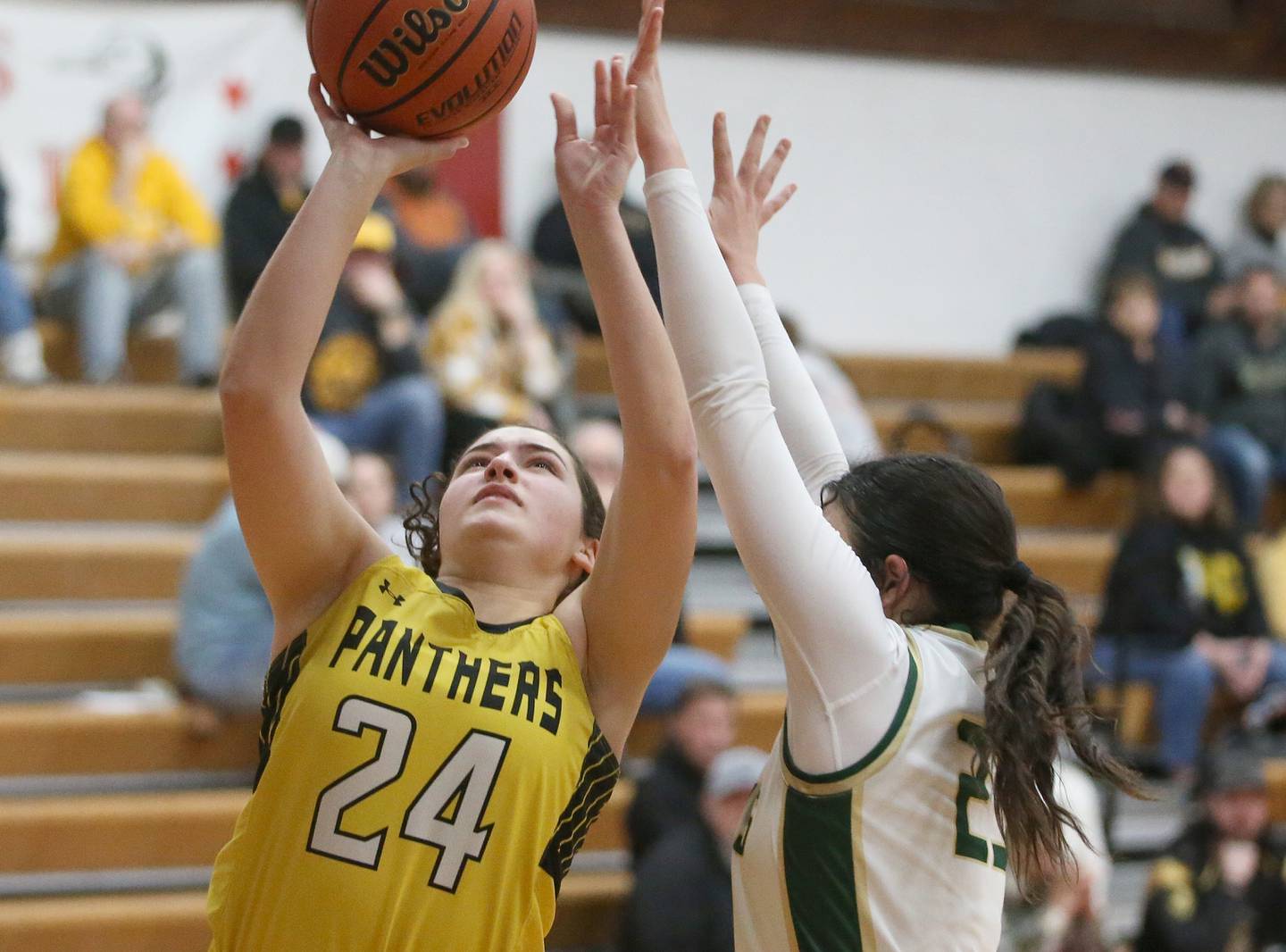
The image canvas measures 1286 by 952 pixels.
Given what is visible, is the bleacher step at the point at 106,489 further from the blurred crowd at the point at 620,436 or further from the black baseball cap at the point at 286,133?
the black baseball cap at the point at 286,133

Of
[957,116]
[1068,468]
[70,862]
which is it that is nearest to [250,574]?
[70,862]

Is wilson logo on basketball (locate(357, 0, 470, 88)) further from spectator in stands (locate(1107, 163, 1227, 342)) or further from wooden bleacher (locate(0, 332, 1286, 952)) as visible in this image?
spectator in stands (locate(1107, 163, 1227, 342))

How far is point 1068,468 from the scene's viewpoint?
7.74 meters

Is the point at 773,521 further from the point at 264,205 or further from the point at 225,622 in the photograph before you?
the point at 264,205

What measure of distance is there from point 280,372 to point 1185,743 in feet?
17.1

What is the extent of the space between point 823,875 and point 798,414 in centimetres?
69

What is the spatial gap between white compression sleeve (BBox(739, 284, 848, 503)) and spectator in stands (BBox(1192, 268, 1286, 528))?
19.0 ft

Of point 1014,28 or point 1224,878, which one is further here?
point 1014,28

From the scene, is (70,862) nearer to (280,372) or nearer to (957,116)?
(280,372)

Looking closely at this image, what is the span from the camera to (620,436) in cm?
609

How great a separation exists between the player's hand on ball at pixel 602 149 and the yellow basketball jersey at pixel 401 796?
58cm

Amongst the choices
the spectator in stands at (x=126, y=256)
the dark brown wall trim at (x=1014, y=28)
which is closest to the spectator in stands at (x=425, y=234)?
the spectator in stands at (x=126, y=256)

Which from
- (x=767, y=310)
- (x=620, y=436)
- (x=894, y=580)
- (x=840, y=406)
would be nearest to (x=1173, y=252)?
(x=840, y=406)

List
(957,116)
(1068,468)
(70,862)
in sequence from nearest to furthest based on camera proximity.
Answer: (70,862) → (1068,468) → (957,116)
